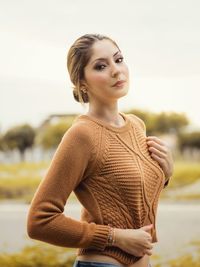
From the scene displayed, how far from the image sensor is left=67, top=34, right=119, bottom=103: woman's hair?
1.06m

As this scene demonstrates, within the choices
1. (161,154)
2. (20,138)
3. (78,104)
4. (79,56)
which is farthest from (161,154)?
(20,138)

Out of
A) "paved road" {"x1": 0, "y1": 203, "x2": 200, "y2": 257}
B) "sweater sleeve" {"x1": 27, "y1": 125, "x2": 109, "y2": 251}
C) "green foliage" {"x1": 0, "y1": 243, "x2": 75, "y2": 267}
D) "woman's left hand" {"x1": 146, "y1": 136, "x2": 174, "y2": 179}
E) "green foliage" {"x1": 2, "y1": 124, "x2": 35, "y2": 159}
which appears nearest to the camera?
"sweater sleeve" {"x1": 27, "y1": 125, "x2": 109, "y2": 251}

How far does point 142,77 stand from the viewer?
10.3 ft

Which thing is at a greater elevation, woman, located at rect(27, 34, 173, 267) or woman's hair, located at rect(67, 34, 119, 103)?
woman's hair, located at rect(67, 34, 119, 103)

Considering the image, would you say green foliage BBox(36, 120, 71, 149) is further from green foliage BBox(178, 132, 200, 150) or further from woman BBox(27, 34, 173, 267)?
woman BBox(27, 34, 173, 267)

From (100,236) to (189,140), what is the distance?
7.62 feet

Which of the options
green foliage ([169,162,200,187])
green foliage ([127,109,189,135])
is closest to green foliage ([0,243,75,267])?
green foliage ([169,162,200,187])

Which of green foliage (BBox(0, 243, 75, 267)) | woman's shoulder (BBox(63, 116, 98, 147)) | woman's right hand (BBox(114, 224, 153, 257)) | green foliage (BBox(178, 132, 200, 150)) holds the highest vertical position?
woman's shoulder (BBox(63, 116, 98, 147))

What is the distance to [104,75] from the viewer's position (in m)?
1.05

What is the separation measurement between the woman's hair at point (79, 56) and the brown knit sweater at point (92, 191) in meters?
0.09

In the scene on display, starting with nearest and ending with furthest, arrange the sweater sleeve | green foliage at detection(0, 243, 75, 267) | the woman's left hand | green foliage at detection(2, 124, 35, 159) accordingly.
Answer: the sweater sleeve < the woman's left hand < green foliage at detection(0, 243, 75, 267) < green foliage at detection(2, 124, 35, 159)

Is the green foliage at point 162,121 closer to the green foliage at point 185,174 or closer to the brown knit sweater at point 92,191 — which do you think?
the green foliage at point 185,174

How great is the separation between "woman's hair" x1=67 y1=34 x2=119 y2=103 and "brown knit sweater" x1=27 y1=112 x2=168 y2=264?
93mm

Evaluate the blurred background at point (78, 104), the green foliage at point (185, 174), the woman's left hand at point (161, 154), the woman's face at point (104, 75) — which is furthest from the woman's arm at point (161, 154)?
the green foliage at point (185, 174)
